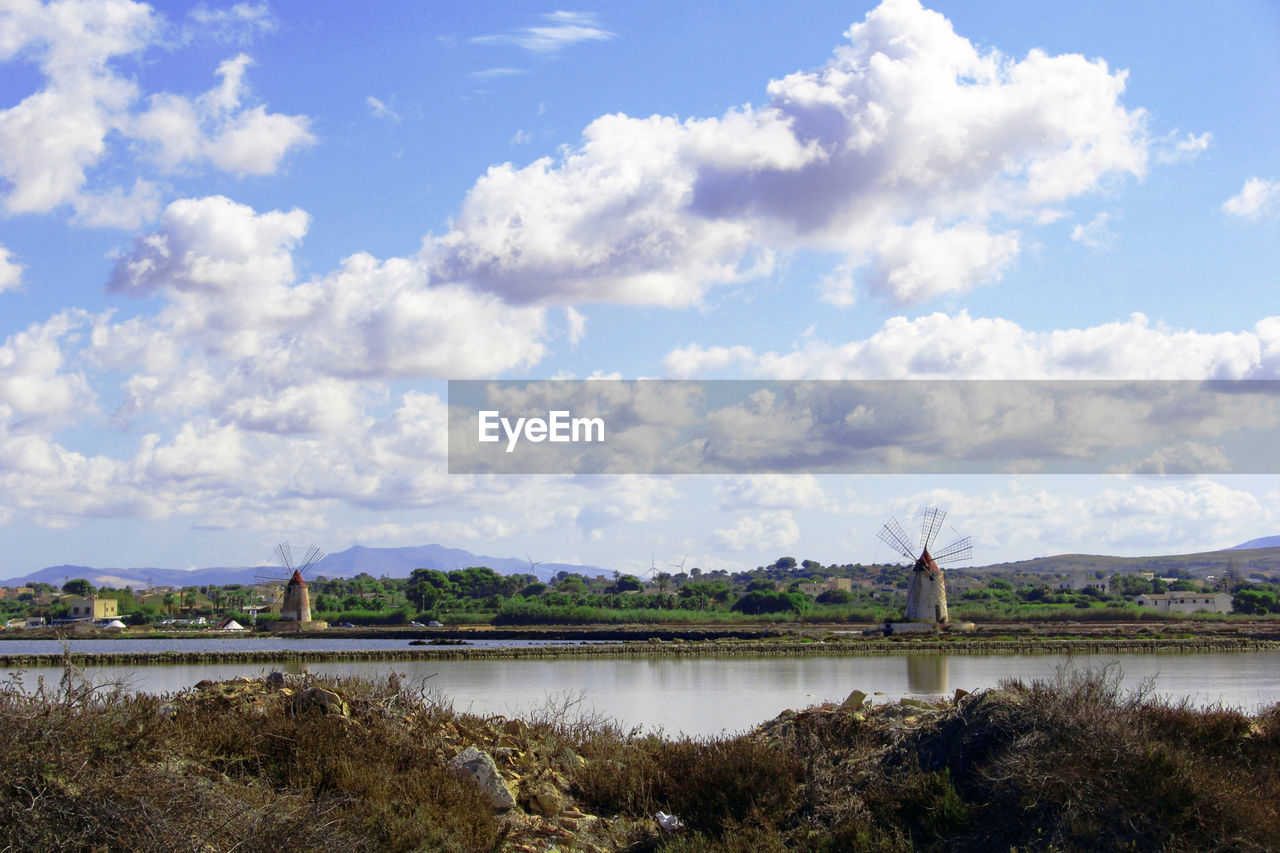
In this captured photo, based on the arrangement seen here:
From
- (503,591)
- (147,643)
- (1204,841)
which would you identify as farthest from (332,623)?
(1204,841)

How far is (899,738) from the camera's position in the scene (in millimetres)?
10641

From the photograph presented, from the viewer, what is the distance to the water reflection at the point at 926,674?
29.0 m

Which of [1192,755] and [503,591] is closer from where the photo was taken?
[1192,755]

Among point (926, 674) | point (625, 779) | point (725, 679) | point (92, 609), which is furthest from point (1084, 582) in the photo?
point (625, 779)

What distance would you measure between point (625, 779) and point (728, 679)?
23128 mm

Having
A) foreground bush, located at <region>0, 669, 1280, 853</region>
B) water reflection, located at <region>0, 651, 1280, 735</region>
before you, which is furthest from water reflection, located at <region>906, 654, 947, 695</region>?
foreground bush, located at <region>0, 669, 1280, 853</region>

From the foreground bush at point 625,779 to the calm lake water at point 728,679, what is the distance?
5.52 m

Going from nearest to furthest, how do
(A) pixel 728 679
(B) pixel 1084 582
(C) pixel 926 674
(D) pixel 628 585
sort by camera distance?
(A) pixel 728 679
(C) pixel 926 674
(D) pixel 628 585
(B) pixel 1084 582

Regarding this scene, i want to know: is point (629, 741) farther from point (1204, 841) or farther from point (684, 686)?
point (684, 686)

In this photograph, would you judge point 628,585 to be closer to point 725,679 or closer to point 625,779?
point 725,679

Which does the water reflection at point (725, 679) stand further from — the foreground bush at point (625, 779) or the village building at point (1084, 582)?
the village building at point (1084, 582)

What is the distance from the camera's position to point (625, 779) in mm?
10562

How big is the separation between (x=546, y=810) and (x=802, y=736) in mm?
2765

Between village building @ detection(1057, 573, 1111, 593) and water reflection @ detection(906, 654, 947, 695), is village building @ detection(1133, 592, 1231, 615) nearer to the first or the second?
water reflection @ detection(906, 654, 947, 695)
